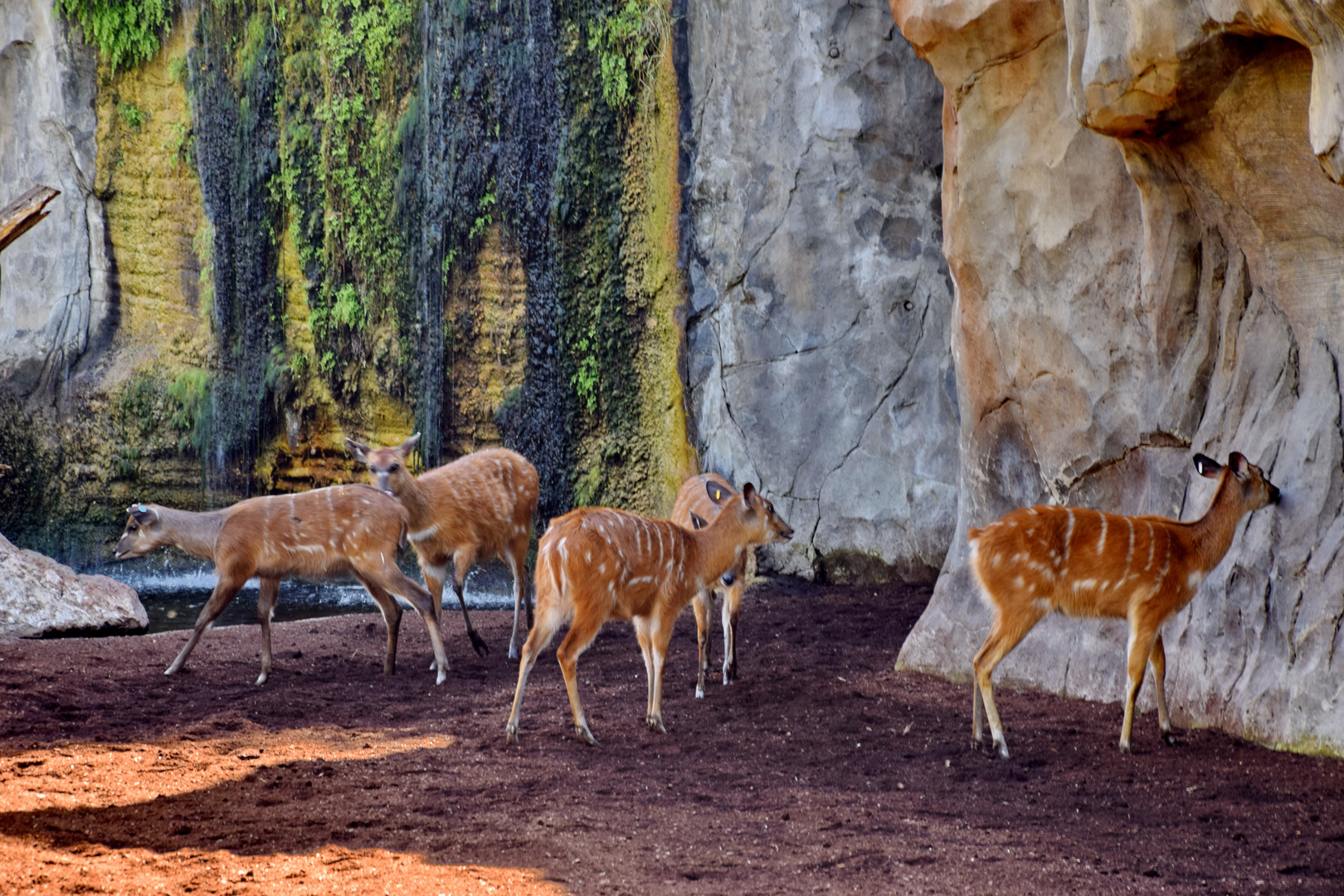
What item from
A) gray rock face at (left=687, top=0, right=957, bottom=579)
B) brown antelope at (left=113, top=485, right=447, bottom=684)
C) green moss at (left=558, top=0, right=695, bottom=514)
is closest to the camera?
brown antelope at (left=113, top=485, right=447, bottom=684)

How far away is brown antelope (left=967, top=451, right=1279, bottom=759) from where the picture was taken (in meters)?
5.84

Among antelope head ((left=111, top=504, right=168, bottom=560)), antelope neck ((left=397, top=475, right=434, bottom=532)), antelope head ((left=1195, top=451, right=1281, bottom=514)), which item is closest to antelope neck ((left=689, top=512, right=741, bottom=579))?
antelope head ((left=1195, top=451, right=1281, bottom=514))

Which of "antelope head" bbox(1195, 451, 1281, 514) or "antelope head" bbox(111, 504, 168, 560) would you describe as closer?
"antelope head" bbox(1195, 451, 1281, 514)

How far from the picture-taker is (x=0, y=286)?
1351 centimetres

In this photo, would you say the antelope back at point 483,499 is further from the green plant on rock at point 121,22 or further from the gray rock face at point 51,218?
the green plant on rock at point 121,22

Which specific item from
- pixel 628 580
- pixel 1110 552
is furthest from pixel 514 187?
pixel 1110 552

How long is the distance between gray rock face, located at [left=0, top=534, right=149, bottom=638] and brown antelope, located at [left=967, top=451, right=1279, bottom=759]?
6.51m

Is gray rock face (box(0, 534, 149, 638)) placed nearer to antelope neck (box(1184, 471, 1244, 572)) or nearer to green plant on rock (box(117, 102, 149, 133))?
green plant on rock (box(117, 102, 149, 133))

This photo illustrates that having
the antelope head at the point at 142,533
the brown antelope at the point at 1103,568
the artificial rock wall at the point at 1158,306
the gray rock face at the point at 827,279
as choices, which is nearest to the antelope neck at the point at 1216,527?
the brown antelope at the point at 1103,568

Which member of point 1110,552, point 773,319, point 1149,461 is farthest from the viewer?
point 773,319

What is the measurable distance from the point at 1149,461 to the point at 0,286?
11943 mm

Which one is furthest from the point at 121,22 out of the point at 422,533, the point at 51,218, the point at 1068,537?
the point at 1068,537

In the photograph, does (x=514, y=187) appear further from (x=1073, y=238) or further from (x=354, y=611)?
(x=1073, y=238)

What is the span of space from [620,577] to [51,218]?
1011cm
